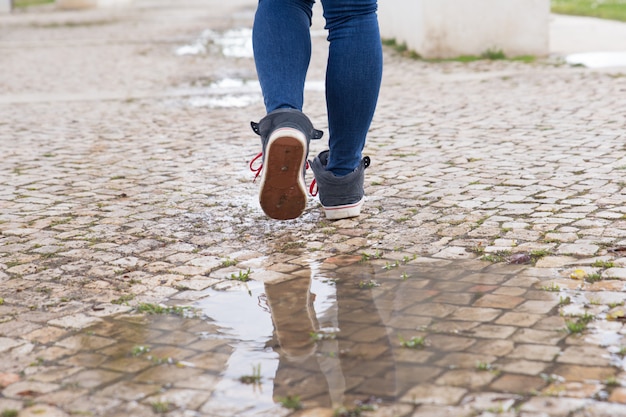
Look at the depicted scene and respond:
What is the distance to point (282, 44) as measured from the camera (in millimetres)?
3145

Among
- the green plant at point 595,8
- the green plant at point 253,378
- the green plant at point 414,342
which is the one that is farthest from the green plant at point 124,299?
the green plant at point 595,8

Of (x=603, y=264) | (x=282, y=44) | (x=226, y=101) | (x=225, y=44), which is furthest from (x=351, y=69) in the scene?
(x=225, y=44)

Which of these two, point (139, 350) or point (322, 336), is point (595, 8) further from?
point (139, 350)

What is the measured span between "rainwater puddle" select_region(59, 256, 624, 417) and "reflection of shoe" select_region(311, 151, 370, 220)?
1.99 ft

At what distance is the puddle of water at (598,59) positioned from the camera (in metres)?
7.97

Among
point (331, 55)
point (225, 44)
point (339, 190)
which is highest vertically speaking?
point (331, 55)

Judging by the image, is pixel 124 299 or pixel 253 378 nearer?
pixel 253 378

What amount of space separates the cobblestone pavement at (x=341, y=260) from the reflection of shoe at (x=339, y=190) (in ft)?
0.19

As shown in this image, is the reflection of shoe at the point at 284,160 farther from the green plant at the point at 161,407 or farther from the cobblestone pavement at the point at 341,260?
the green plant at the point at 161,407

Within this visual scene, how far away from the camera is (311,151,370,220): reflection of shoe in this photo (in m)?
3.41

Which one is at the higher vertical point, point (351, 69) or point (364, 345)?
point (351, 69)

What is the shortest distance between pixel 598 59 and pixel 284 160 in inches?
238

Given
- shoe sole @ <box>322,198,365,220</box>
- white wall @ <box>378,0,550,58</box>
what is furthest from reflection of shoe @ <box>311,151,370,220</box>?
white wall @ <box>378,0,550,58</box>

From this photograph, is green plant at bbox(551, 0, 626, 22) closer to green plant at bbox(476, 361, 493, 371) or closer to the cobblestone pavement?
the cobblestone pavement
